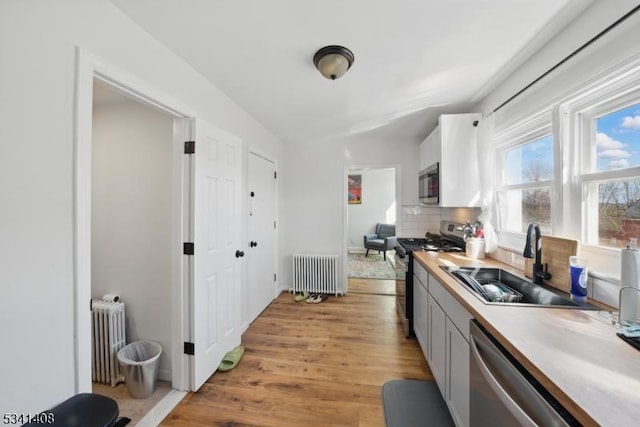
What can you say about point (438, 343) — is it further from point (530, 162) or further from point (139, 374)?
point (139, 374)

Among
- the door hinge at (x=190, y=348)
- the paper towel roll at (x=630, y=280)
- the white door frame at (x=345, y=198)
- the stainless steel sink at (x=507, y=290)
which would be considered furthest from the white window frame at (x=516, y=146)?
the door hinge at (x=190, y=348)

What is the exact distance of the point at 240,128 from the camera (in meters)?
2.62

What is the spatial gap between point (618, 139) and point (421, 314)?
173 centimetres

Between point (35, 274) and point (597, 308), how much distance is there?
246 cm

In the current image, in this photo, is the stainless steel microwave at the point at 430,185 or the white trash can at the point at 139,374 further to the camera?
the stainless steel microwave at the point at 430,185

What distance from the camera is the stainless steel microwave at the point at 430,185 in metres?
2.71

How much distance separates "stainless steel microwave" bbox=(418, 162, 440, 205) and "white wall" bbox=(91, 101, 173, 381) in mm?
2538

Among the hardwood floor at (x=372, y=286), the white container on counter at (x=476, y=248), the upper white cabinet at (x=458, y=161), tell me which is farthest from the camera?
the hardwood floor at (x=372, y=286)

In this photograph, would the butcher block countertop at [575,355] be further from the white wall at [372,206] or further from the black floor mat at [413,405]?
the white wall at [372,206]

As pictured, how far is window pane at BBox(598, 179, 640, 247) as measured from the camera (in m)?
1.21

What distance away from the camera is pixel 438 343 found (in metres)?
1.77

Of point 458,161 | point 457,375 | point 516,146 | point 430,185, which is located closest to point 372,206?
point 430,185

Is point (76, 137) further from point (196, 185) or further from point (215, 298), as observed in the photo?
point (215, 298)

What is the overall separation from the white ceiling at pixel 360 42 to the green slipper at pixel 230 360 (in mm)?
2330
